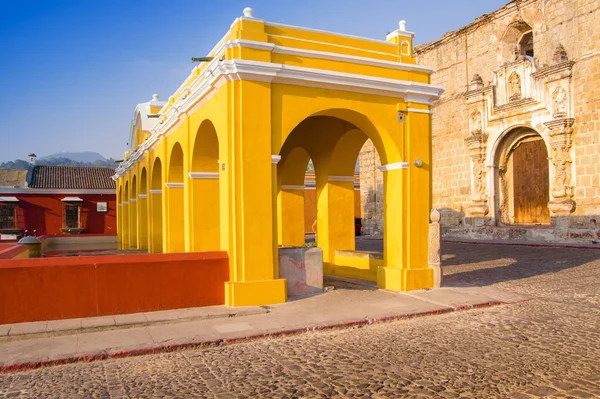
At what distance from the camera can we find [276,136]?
827cm

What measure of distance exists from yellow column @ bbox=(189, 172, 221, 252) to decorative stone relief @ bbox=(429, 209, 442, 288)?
4248mm

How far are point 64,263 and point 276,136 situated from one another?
3570mm

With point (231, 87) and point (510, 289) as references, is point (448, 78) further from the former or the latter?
point (231, 87)

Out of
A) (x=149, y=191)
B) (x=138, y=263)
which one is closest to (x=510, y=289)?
(x=138, y=263)

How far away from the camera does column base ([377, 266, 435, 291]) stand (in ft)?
29.5

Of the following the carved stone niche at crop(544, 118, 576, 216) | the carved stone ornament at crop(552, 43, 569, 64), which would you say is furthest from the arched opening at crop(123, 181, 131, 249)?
the carved stone ornament at crop(552, 43, 569, 64)

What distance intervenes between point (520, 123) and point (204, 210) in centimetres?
1167

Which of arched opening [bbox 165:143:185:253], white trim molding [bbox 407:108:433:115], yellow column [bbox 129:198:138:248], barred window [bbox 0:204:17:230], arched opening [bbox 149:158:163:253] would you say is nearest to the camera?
white trim molding [bbox 407:108:433:115]

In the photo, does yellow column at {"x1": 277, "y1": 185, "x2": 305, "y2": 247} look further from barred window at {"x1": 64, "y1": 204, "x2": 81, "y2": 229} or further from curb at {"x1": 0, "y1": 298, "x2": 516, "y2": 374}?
barred window at {"x1": 64, "y1": 204, "x2": 81, "y2": 229}

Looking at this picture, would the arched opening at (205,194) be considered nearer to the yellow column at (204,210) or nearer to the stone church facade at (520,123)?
the yellow column at (204,210)

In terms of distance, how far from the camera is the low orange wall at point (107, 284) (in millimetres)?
6973

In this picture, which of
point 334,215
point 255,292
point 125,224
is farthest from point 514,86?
point 125,224

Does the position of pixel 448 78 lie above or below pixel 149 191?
above

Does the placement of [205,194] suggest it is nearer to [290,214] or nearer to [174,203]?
[174,203]
